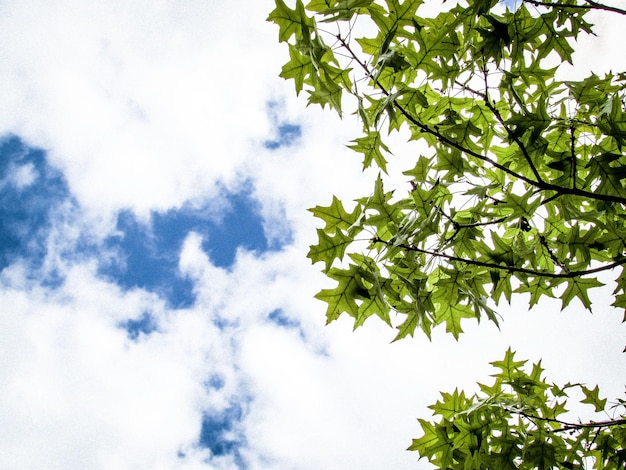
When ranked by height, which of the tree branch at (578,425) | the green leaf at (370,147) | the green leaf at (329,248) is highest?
the green leaf at (370,147)

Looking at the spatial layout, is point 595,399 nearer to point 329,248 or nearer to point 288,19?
point 329,248

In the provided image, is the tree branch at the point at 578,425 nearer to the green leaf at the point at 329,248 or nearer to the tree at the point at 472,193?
the tree at the point at 472,193

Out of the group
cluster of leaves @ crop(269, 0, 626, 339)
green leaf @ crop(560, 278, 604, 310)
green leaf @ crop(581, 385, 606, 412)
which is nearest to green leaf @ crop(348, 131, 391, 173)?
cluster of leaves @ crop(269, 0, 626, 339)

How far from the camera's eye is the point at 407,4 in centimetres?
248

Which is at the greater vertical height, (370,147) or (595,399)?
(370,147)

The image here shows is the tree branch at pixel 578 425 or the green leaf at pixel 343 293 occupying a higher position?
the green leaf at pixel 343 293

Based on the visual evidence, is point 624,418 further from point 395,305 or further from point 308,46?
point 308,46

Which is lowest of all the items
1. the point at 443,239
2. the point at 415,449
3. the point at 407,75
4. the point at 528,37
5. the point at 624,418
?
the point at 624,418

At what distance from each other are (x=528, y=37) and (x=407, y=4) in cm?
84

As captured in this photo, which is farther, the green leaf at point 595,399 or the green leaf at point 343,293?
the green leaf at point 595,399

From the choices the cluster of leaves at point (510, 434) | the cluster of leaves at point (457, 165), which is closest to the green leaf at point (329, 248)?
the cluster of leaves at point (457, 165)

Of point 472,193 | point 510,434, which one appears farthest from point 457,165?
point 510,434

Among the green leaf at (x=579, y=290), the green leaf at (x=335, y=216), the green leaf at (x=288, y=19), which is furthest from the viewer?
the green leaf at (x=579, y=290)

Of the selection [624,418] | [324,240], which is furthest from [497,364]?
[324,240]
